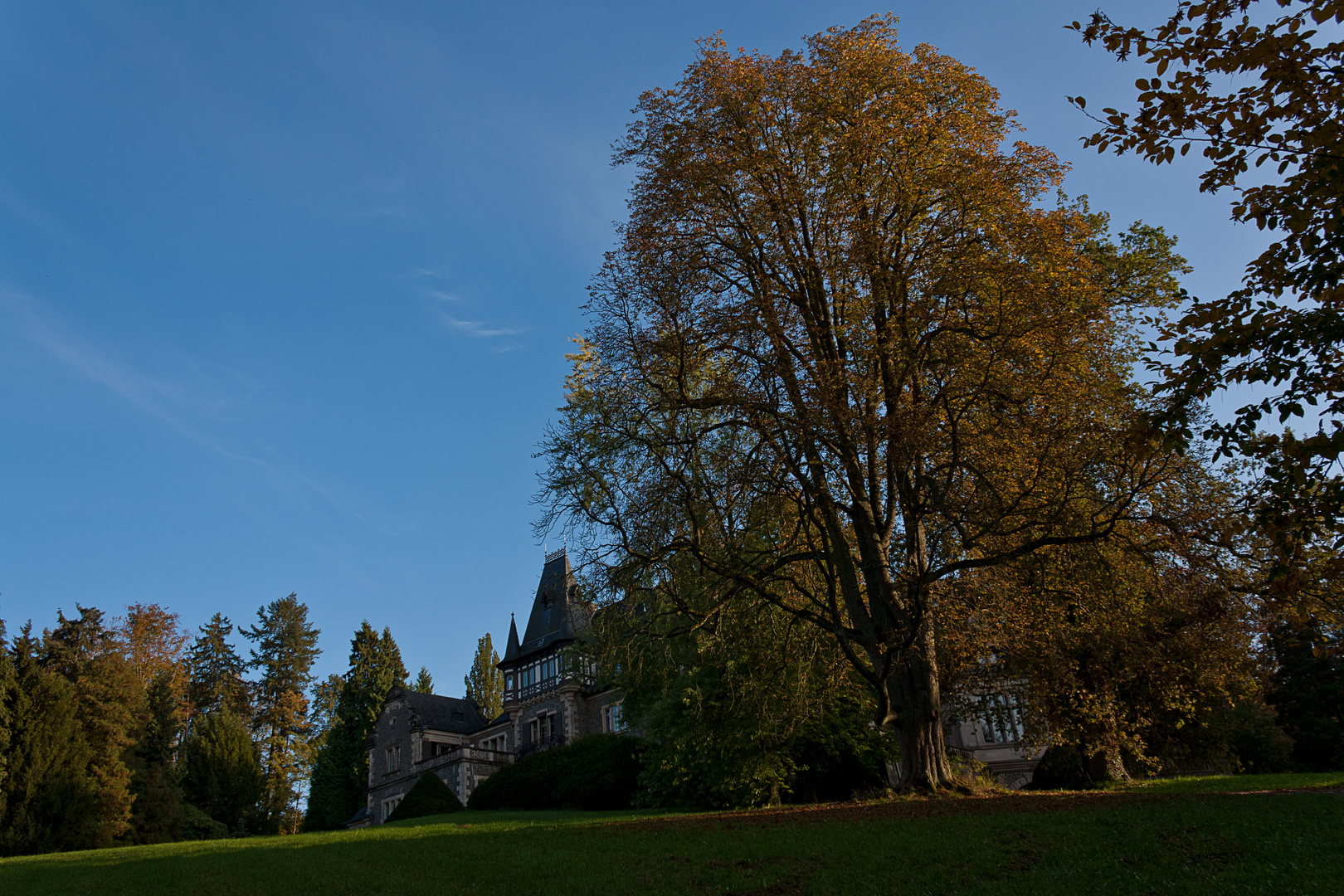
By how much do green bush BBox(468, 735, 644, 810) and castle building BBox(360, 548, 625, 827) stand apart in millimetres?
6602

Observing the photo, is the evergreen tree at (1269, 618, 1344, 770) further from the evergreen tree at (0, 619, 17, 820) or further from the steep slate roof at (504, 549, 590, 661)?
the evergreen tree at (0, 619, 17, 820)

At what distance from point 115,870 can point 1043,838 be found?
14.6 metres

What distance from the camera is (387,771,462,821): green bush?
35.0 m

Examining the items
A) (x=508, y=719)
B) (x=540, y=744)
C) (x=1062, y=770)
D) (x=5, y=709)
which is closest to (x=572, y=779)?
(x=540, y=744)

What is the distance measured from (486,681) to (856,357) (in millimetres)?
60220

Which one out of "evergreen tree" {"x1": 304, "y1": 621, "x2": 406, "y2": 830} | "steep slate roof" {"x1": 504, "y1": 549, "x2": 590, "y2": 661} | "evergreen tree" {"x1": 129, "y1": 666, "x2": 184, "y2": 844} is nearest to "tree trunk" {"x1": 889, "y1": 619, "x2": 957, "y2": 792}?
"evergreen tree" {"x1": 129, "y1": 666, "x2": 184, "y2": 844}

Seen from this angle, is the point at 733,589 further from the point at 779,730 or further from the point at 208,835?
the point at 208,835

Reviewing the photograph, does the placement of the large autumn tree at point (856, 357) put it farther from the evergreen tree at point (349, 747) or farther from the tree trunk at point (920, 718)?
the evergreen tree at point (349, 747)

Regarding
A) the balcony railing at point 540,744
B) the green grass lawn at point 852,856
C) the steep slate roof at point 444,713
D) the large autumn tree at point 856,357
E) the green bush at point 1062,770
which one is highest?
the large autumn tree at point 856,357

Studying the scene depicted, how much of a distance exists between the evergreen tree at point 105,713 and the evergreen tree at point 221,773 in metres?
9.62

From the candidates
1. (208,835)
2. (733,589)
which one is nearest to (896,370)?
(733,589)

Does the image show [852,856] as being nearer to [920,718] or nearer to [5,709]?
[920,718]

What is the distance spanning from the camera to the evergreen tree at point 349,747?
177 feet

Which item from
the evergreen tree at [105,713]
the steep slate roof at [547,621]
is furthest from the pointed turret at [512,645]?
the evergreen tree at [105,713]
